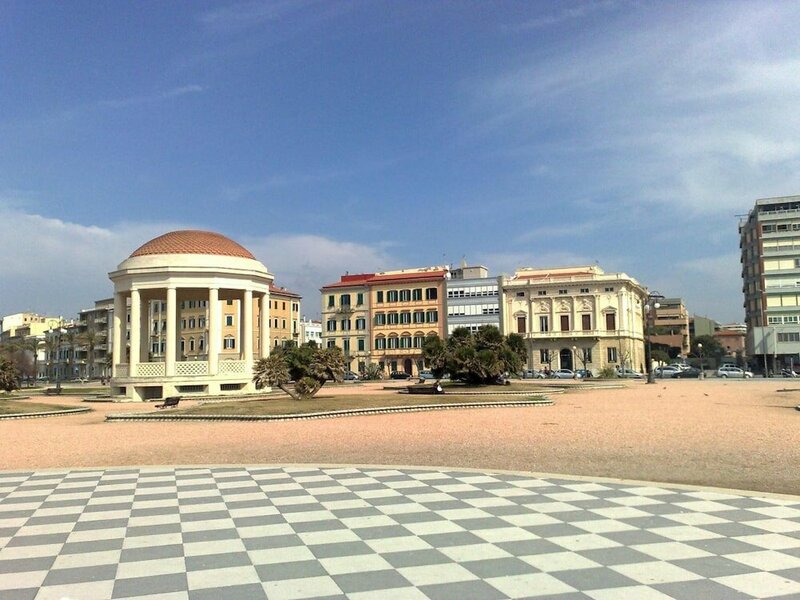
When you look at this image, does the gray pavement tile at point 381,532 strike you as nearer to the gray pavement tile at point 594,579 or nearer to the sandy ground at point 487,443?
the gray pavement tile at point 594,579

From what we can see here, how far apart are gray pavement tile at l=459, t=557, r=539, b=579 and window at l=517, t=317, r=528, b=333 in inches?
3231

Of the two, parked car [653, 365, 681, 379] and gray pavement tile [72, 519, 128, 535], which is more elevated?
gray pavement tile [72, 519, 128, 535]

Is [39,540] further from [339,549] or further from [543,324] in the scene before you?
[543,324]

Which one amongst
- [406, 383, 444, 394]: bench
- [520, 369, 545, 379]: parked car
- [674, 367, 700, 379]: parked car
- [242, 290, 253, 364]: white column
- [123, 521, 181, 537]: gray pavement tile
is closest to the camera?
[123, 521, 181, 537]: gray pavement tile

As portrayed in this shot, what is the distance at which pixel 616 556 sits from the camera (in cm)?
657

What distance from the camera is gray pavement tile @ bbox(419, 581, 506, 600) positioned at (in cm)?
544

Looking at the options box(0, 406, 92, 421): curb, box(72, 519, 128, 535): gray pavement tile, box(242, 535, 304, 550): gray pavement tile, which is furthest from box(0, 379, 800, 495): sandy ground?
box(242, 535, 304, 550): gray pavement tile

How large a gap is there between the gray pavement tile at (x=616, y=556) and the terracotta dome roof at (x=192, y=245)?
39.5m

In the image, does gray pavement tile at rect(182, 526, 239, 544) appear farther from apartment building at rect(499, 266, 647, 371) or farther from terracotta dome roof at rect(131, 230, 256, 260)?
apartment building at rect(499, 266, 647, 371)

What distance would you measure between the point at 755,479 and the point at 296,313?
95.1 metres

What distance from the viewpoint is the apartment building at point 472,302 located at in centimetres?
8731

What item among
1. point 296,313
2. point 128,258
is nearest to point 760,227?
point 296,313

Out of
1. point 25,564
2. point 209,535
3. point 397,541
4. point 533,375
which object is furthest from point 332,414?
point 533,375

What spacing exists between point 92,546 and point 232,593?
8.39 ft
